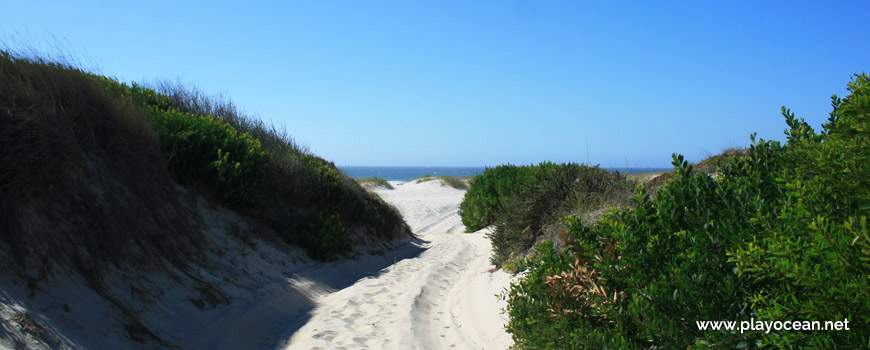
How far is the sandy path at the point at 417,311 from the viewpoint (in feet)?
16.2

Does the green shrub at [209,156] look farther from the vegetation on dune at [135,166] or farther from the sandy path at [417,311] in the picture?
the sandy path at [417,311]

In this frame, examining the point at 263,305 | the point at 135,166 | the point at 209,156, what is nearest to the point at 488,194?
the point at 209,156

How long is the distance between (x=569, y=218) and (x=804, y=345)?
1.61 meters

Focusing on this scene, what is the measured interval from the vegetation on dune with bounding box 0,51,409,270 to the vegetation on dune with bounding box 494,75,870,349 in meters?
4.72

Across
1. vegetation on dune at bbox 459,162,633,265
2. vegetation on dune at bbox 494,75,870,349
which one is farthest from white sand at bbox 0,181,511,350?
vegetation on dune at bbox 494,75,870,349

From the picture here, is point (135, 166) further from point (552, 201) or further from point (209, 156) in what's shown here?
point (552, 201)

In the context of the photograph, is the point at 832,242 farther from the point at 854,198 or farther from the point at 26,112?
the point at 26,112

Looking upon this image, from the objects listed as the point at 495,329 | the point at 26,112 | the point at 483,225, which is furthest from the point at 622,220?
the point at 483,225

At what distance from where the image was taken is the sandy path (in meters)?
4.95

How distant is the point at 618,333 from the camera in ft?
8.58

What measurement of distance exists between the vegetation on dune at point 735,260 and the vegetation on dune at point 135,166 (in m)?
4.72

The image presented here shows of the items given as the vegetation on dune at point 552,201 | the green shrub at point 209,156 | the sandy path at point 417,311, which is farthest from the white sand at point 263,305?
the vegetation on dune at point 552,201

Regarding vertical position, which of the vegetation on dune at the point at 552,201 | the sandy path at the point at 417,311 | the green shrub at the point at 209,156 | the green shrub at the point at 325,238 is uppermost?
the green shrub at the point at 209,156

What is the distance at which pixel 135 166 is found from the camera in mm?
6465
